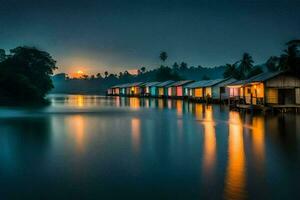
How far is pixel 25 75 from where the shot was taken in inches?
3054

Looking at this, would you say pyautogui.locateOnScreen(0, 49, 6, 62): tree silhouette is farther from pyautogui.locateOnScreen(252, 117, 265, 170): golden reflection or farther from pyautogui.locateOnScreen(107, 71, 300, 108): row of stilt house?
pyautogui.locateOnScreen(252, 117, 265, 170): golden reflection

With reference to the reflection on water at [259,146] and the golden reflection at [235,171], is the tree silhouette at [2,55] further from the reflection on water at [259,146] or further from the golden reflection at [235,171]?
the golden reflection at [235,171]

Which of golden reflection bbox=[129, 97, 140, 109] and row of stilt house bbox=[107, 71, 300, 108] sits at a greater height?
row of stilt house bbox=[107, 71, 300, 108]

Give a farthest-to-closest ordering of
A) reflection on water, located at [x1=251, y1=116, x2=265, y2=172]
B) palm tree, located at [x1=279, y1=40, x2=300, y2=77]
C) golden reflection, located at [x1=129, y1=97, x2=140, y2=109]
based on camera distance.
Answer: golden reflection, located at [x1=129, y1=97, x2=140, y2=109] → palm tree, located at [x1=279, y1=40, x2=300, y2=77] → reflection on water, located at [x1=251, y1=116, x2=265, y2=172]

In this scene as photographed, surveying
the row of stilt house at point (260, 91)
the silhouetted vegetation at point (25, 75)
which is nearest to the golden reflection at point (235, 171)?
the row of stilt house at point (260, 91)

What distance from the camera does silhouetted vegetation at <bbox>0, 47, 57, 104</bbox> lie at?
66.9m

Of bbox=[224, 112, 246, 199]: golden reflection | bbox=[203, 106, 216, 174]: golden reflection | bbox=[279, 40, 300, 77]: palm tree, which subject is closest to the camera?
bbox=[224, 112, 246, 199]: golden reflection

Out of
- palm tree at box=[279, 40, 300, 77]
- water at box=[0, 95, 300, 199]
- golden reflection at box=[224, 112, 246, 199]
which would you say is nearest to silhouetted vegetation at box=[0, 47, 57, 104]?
palm tree at box=[279, 40, 300, 77]

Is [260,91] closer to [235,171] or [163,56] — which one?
[235,171]

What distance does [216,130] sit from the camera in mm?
20375

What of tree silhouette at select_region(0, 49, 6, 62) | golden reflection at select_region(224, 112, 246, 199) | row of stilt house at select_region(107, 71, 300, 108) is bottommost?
golden reflection at select_region(224, 112, 246, 199)

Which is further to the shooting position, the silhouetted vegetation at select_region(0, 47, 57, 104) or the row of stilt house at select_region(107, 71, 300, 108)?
the silhouetted vegetation at select_region(0, 47, 57, 104)

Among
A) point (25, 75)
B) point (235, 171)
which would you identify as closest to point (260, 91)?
point (235, 171)

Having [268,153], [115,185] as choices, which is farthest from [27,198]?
[268,153]
